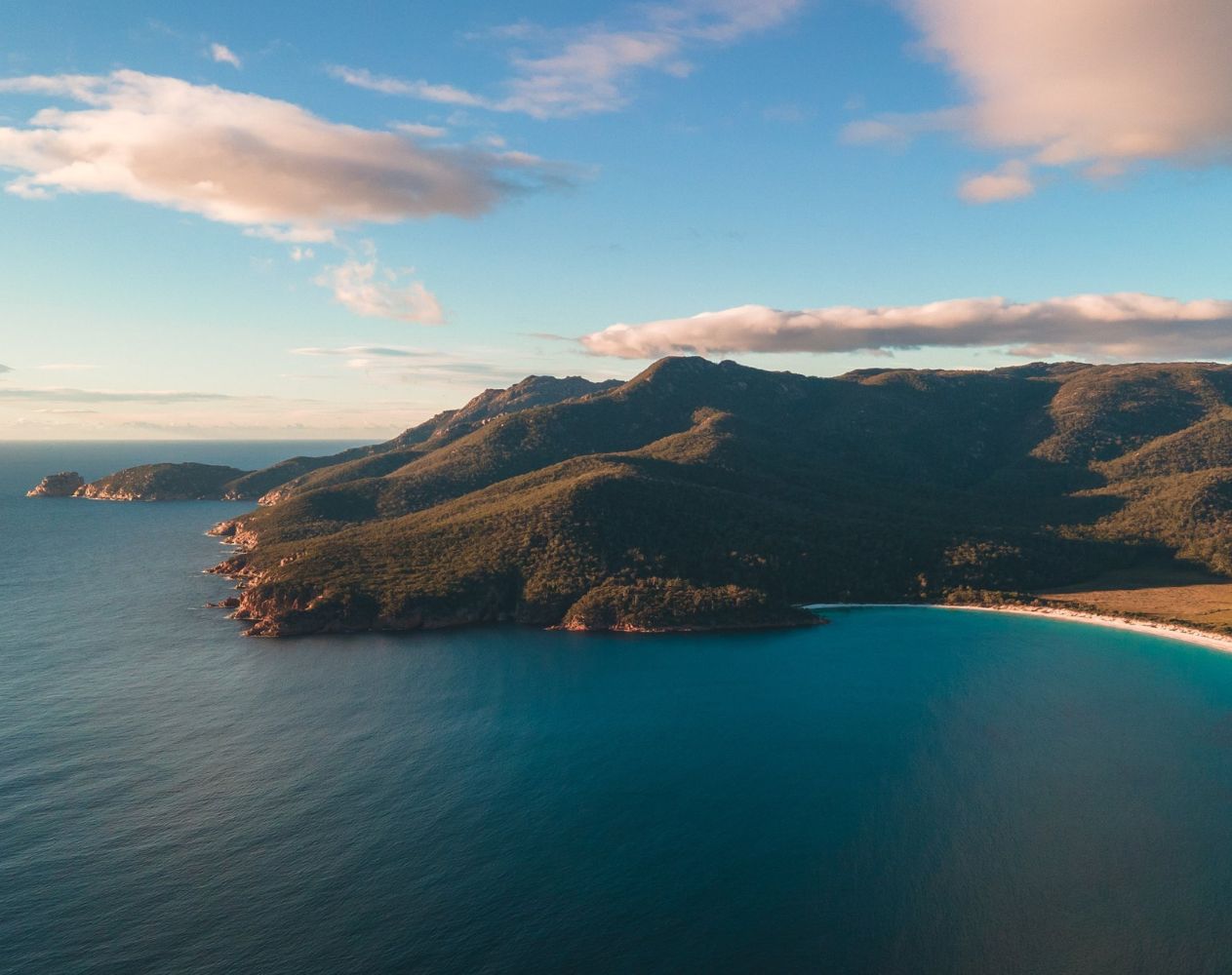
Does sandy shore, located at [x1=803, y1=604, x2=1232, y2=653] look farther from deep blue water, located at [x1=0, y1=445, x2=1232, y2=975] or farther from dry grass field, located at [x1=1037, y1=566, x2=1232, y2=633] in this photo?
deep blue water, located at [x1=0, y1=445, x2=1232, y2=975]

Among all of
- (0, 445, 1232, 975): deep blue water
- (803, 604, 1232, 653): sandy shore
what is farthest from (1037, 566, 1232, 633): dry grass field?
(0, 445, 1232, 975): deep blue water

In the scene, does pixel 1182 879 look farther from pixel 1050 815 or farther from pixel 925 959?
pixel 925 959

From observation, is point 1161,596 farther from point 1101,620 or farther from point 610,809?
point 610,809

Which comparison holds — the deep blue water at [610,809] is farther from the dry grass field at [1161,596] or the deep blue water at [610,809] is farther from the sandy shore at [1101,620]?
the dry grass field at [1161,596]

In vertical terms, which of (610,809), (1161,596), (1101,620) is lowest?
(610,809)

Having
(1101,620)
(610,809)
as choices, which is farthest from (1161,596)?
(610,809)

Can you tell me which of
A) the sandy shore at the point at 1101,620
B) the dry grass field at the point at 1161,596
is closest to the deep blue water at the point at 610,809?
the sandy shore at the point at 1101,620
